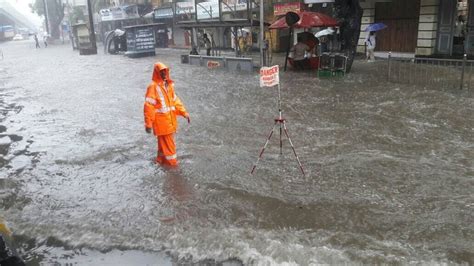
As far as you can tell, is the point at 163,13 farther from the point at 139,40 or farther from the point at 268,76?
the point at 268,76

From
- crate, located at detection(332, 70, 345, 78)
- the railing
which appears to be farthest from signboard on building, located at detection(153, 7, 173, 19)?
the railing

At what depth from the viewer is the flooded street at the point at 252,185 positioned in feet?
15.5

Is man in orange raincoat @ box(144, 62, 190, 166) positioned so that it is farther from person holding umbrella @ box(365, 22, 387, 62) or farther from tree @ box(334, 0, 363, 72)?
person holding umbrella @ box(365, 22, 387, 62)

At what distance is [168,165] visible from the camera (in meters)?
7.34

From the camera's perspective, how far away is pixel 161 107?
6797mm

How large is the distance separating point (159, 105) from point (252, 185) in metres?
1.95

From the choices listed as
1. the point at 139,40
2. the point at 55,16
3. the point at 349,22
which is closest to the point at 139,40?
the point at 139,40

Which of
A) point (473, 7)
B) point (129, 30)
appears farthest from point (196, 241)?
point (129, 30)

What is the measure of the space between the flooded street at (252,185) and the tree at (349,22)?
15.7 ft

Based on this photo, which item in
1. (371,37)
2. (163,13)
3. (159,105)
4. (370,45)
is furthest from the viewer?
(163,13)

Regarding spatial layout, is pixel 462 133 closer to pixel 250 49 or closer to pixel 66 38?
pixel 250 49

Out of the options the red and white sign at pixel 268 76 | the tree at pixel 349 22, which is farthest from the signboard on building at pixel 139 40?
the red and white sign at pixel 268 76

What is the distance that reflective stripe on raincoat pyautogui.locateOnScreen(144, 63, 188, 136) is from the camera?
669 centimetres

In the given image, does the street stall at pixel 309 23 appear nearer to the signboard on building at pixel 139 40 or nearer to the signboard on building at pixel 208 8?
the signboard on building at pixel 208 8
